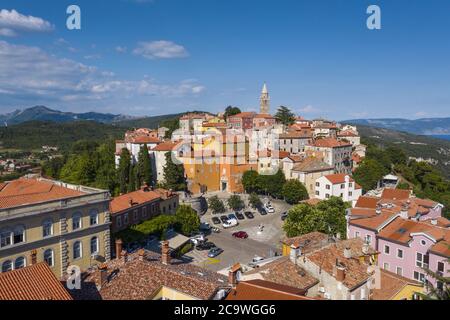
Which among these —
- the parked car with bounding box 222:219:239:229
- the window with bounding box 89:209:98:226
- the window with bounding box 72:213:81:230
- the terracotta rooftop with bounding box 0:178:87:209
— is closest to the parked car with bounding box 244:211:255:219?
the parked car with bounding box 222:219:239:229

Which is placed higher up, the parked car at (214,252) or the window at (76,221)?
the window at (76,221)

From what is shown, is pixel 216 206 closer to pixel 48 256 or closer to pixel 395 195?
pixel 395 195

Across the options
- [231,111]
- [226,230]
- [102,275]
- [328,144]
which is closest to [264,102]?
[231,111]

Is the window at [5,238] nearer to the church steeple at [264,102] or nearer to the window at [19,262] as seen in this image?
the window at [19,262]

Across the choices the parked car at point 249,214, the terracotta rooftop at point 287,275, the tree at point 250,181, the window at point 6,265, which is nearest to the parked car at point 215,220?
the parked car at point 249,214

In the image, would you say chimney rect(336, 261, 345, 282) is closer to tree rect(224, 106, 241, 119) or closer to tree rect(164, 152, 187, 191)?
tree rect(164, 152, 187, 191)
